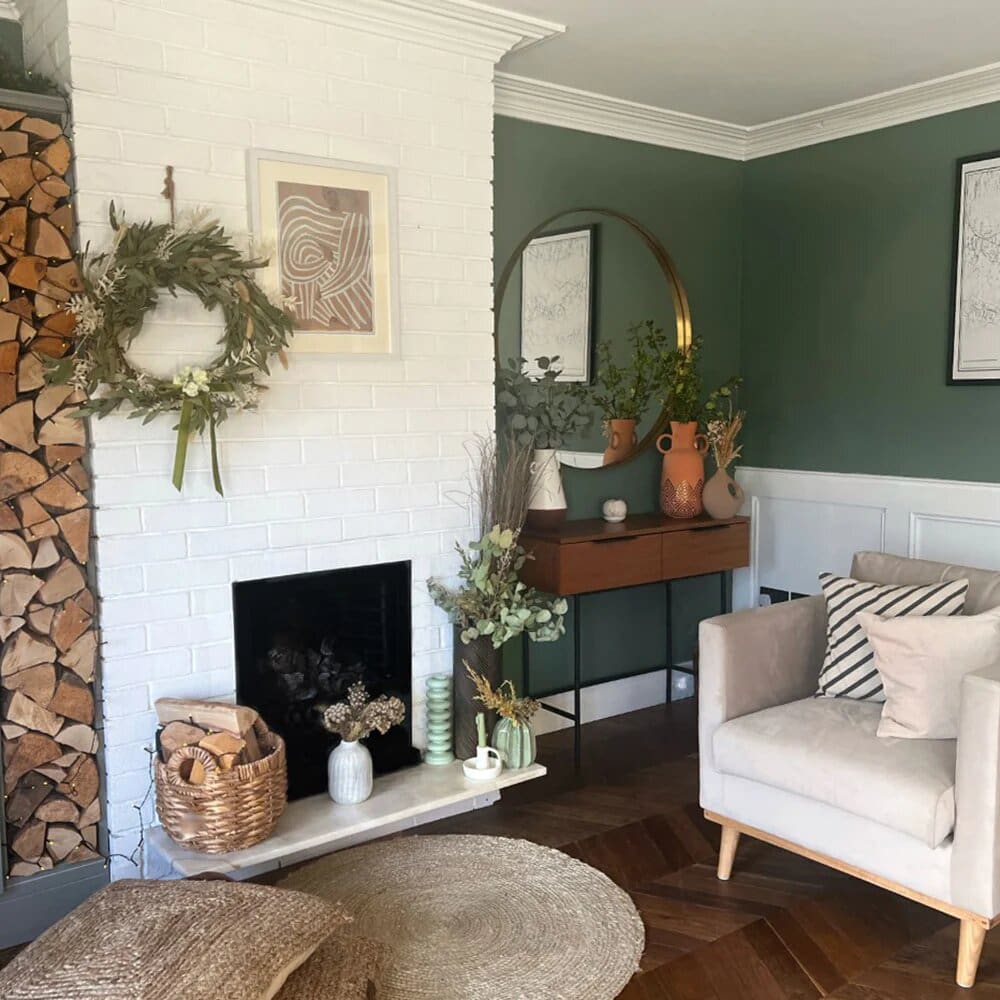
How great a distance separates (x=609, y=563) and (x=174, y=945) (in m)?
2.11

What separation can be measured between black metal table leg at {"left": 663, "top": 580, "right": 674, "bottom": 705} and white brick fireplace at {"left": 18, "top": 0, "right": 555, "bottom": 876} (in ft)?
4.20

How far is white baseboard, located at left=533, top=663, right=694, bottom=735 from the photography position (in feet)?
13.2

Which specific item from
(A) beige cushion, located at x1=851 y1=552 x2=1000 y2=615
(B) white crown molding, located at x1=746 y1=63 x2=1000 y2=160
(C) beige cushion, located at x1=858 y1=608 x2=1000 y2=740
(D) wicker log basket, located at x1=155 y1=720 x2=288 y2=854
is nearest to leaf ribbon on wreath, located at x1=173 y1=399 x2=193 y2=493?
(D) wicker log basket, located at x1=155 y1=720 x2=288 y2=854

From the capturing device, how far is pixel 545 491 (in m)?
3.64

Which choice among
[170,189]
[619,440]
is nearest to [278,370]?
[170,189]

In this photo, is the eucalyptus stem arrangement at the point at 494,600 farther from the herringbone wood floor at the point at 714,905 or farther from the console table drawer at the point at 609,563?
the herringbone wood floor at the point at 714,905

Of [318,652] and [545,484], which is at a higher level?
[545,484]

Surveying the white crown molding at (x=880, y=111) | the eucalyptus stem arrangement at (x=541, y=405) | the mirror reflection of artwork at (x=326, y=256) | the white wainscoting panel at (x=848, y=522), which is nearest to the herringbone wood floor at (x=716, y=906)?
the white wainscoting panel at (x=848, y=522)

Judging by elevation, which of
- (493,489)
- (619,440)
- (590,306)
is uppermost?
(590,306)

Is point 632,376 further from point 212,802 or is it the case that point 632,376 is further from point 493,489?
point 212,802

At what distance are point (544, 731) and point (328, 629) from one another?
1.27m

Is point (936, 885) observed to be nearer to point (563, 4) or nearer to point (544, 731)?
point (544, 731)

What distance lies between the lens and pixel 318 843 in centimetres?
274

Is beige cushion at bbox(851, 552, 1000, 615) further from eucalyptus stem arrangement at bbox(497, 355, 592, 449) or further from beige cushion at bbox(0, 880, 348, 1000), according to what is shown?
beige cushion at bbox(0, 880, 348, 1000)
